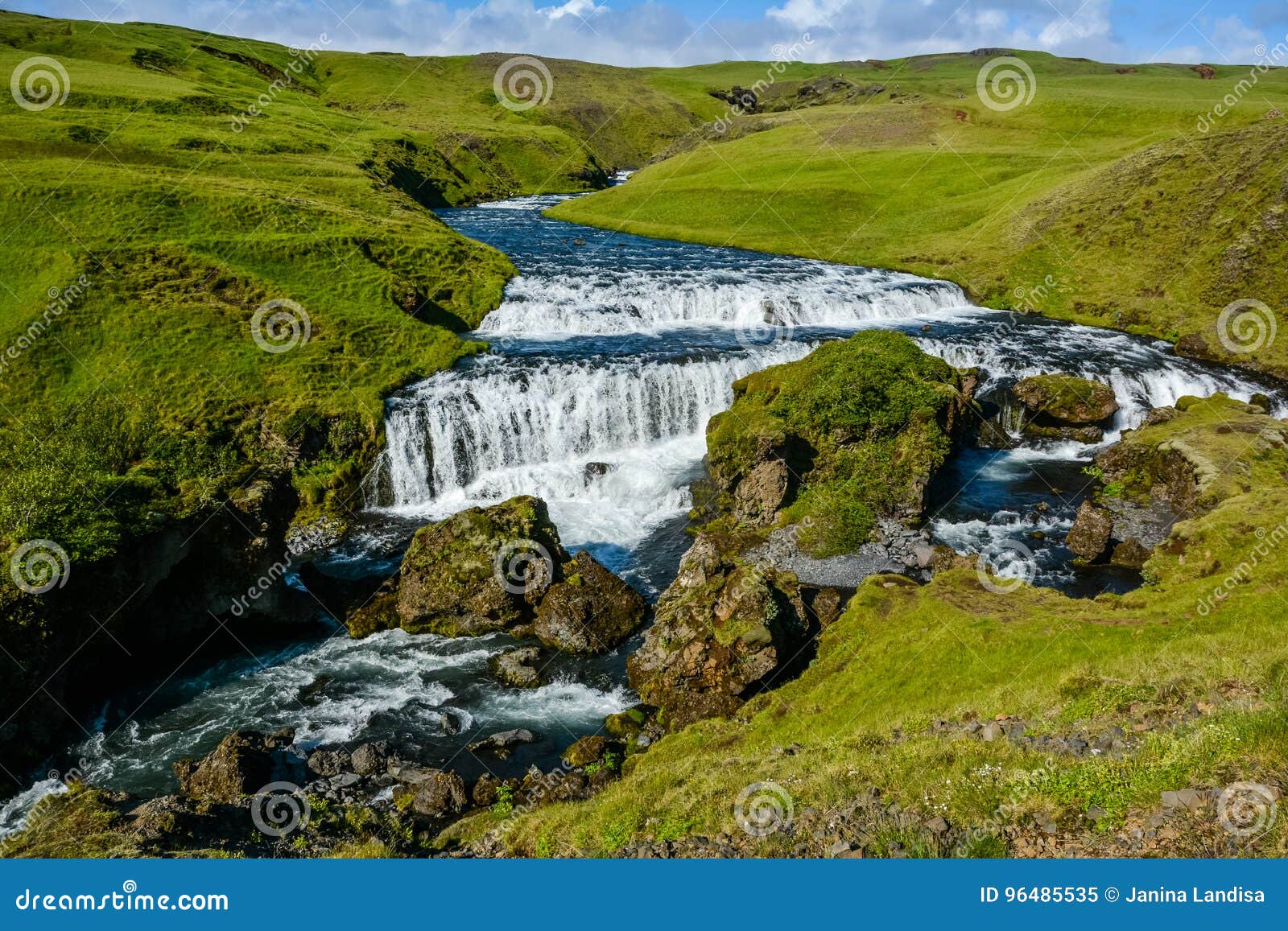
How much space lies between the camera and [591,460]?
124 feet

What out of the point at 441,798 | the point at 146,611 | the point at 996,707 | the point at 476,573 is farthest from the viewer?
the point at 476,573

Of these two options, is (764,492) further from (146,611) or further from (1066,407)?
(146,611)

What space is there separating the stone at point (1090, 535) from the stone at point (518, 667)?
66.7ft

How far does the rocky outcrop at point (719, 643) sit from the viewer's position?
20.1m

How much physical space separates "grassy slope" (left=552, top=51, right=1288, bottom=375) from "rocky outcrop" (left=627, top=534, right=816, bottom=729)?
4414 centimetres

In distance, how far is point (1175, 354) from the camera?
1914 inches

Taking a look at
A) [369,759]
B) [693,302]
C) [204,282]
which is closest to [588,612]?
[369,759]

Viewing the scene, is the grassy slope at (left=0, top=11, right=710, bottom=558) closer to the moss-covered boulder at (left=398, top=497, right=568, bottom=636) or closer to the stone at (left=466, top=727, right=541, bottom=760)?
the moss-covered boulder at (left=398, top=497, right=568, bottom=636)

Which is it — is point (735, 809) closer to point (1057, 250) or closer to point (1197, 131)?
point (1057, 250)

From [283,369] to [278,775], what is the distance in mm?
24777

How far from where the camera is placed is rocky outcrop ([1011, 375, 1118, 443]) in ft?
131

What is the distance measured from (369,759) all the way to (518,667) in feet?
17.3

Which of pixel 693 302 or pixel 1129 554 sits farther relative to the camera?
pixel 693 302

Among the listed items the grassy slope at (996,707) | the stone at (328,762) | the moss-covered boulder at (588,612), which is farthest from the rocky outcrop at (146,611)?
the grassy slope at (996,707)
